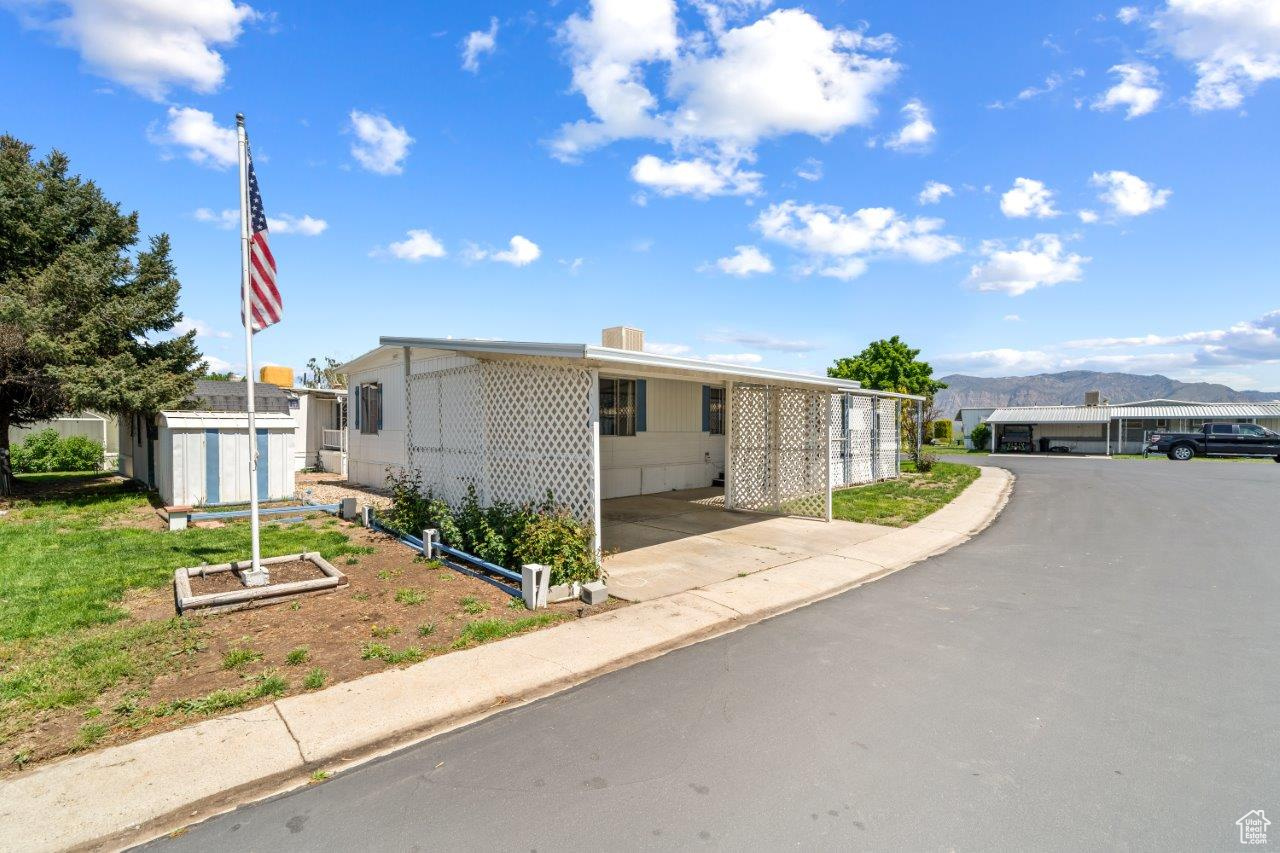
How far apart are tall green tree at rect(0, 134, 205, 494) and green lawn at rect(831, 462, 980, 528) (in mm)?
14414

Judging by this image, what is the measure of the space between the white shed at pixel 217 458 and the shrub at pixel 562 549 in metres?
7.17

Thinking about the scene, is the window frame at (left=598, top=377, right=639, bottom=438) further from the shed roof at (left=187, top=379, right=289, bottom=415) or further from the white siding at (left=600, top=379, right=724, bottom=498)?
the shed roof at (left=187, top=379, right=289, bottom=415)

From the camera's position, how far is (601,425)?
42.4ft

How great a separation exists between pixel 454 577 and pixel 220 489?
760 cm

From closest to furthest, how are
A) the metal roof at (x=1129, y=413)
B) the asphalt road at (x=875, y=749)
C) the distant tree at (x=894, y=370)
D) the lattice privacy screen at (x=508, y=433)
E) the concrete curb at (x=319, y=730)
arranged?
the asphalt road at (x=875, y=749) < the concrete curb at (x=319, y=730) < the lattice privacy screen at (x=508, y=433) < the metal roof at (x=1129, y=413) < the distant tree at (x=894, y=370)

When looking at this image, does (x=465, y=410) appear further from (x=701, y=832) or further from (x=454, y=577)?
(x=701, y=832)

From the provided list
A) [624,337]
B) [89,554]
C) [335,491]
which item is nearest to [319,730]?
[89,554]

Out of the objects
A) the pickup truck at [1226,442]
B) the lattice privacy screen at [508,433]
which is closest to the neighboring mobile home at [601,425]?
the lattice privacy screen at [508,433]

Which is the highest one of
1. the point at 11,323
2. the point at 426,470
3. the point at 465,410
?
the point at 11,323

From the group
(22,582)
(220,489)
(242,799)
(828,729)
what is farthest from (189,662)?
(220,489)

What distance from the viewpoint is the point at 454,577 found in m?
6.97

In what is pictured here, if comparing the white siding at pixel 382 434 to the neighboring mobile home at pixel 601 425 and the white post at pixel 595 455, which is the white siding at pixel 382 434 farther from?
the white post at pixel 595 455

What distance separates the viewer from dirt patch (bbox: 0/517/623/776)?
367 cm

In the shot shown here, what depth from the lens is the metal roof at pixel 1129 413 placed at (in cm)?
3167
